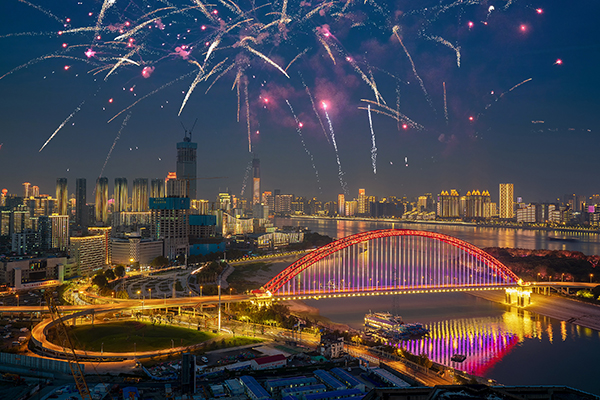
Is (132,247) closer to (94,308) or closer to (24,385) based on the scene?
(94,308)

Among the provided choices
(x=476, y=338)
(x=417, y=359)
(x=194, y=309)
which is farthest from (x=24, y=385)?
(x=476, y=338)

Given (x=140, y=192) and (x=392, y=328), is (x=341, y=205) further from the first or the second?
(x=392, y=328)

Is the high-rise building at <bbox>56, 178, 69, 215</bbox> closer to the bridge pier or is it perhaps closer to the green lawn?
the green lawn

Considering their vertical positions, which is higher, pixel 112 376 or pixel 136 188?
pixel 136 188

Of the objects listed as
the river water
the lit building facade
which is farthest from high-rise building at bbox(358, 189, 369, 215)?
the river water

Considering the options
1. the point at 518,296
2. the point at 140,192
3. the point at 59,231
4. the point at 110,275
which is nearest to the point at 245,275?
the point at 110,275
